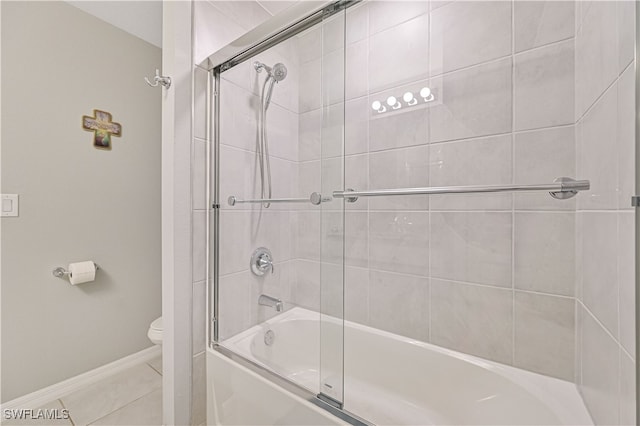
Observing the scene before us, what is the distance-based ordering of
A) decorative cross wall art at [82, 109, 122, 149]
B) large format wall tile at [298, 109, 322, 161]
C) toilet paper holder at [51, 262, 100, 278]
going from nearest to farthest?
large format wall tile at [298, 109, 322, 161] → toilet paper holder at [51, 262, 100, 278] → decorative cross wall art at [82, 109, 122, 149]

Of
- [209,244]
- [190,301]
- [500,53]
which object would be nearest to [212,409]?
[190,301]

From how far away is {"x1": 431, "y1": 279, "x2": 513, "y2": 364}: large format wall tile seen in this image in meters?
1.08

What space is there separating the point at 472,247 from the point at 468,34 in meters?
0.89

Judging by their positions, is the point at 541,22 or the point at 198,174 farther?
the point at 198,174

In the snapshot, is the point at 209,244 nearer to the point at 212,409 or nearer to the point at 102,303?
the point at 212,409

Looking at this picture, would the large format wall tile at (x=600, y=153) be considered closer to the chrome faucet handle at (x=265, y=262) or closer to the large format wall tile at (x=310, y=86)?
the large format wall tile at (x=310, y=86)

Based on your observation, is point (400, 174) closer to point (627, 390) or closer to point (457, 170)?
point (457, 170)

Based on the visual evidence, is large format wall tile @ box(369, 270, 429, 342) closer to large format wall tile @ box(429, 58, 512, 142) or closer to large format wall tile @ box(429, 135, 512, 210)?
large format wall tile @ box(429, 135, 512, 210)

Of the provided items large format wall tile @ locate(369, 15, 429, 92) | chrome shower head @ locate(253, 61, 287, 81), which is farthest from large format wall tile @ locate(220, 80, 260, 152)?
large format wall tile @ locate(369, 15, 429, 92)

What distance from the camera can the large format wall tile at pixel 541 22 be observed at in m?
0.96

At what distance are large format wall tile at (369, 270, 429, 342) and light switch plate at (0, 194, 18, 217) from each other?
6.56 ft

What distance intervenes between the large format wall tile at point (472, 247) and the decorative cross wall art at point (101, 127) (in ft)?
7.01

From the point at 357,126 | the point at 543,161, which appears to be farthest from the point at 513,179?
the point at 357,126

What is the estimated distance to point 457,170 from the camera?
3.86 ft
